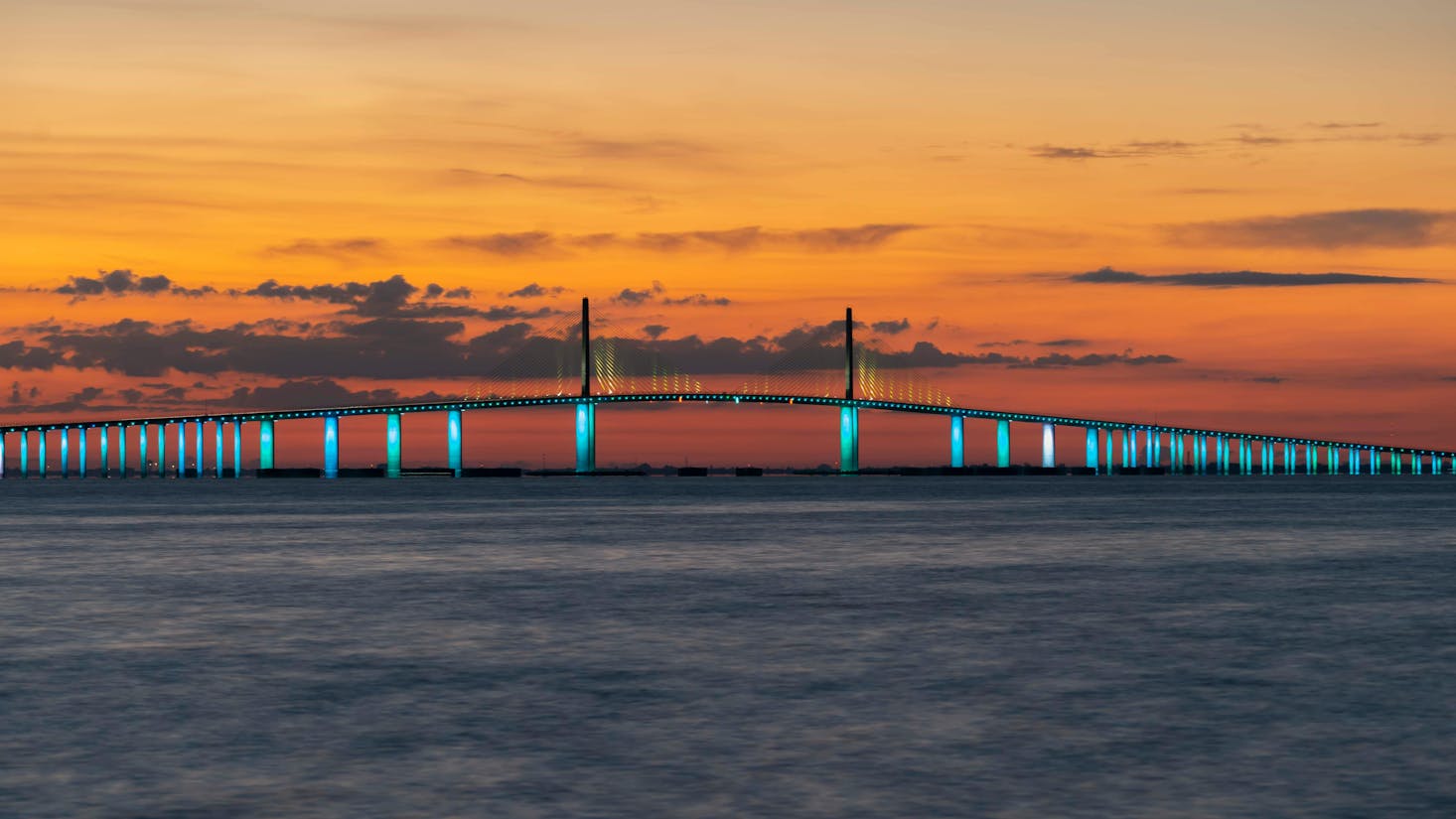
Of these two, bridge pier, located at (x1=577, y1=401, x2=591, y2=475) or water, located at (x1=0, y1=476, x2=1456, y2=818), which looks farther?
bridge pier, located at (x1=577, y1=401, x2=591, y2=475)

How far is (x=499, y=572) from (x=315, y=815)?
28.6 meters

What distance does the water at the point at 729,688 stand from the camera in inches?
516

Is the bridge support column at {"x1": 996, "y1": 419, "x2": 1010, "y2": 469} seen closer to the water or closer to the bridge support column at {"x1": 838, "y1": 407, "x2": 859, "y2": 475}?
the bridge support column at {"x1": 838, "y1": 407, "x2": 859, "y2": 475}

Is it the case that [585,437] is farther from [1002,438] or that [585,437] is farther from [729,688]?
[729,688]

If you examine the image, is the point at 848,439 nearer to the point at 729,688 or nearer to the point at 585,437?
the point at 585,437

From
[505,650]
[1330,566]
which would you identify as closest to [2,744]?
[505,650]

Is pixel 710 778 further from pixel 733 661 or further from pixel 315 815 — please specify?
pixel 733 661

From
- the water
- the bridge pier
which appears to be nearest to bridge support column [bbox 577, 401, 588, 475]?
the bridge pier

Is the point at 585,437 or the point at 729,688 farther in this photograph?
the point at 585,437

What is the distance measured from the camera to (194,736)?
15.8m

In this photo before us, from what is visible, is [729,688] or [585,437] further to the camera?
[585,437]

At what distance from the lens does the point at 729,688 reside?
19.3 m

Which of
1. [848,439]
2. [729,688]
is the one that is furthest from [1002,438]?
[729,688]

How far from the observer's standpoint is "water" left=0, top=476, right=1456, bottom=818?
43.0 ft
